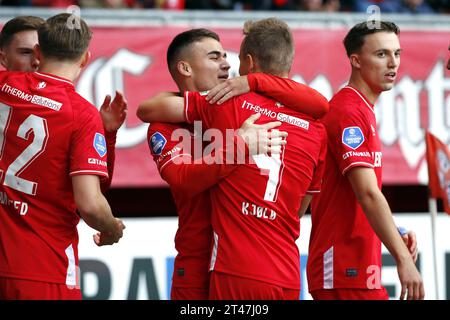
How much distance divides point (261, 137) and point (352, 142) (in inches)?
34.2

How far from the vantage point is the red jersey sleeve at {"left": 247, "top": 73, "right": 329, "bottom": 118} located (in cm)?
478

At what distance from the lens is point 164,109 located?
16.0 feet

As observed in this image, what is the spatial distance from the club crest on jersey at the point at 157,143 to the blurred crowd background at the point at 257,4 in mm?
6209

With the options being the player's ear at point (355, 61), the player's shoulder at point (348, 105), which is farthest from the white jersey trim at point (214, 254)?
the player's ear at point (355, 61)

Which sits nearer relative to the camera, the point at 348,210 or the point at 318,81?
the point at 348,210

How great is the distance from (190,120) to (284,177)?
594 mm

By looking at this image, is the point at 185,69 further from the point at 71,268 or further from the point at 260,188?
the point at 71,268

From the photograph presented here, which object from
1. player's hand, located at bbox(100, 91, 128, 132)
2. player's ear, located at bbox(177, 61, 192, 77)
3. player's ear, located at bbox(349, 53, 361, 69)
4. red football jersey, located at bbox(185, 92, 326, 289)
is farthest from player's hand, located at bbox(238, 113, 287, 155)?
player's ear, located at bbox(349, 53, 361, 69)

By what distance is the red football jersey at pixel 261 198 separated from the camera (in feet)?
15.3

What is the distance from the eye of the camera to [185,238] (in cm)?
507

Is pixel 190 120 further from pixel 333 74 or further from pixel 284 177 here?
pixel 333 74

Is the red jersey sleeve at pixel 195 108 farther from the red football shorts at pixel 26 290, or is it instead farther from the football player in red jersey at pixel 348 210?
the red football shorts at pixel 26 290

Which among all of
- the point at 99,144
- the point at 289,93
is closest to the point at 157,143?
the point at 99,144
